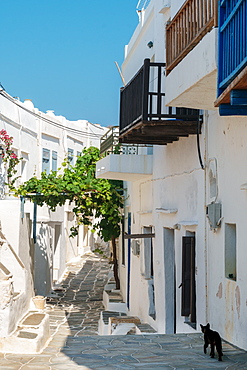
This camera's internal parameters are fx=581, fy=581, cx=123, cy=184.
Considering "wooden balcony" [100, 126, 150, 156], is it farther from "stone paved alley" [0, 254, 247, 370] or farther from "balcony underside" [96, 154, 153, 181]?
"stone paved alley" [0, 254, 247, 370]

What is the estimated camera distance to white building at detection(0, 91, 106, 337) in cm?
1506

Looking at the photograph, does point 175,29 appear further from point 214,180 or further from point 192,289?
point 192,289

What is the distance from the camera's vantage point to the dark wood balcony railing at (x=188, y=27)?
702 cm

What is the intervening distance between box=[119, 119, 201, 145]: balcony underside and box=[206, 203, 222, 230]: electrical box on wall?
1.51m

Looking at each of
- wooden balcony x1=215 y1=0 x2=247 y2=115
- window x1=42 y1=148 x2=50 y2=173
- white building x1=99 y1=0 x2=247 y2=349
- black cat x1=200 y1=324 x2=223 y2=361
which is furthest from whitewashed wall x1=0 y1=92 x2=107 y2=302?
wooden balcony x1=215 y1=0 x2=247 y2=115

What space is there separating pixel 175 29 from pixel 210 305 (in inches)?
165

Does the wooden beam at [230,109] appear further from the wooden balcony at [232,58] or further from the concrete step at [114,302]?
the concrete step at [114,302]

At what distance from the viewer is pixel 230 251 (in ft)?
27.3

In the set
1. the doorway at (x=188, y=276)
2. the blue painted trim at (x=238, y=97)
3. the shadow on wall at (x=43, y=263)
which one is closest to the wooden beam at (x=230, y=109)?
the blue painted trim at (x=238, y=97)

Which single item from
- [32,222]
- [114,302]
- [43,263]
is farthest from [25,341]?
[43,263]

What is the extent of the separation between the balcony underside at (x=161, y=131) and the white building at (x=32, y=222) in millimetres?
4361

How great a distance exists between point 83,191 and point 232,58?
37.6 ft

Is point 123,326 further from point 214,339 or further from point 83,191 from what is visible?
point 214,339

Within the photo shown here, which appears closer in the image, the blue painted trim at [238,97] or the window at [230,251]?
the blue painted trim at [238,97]
